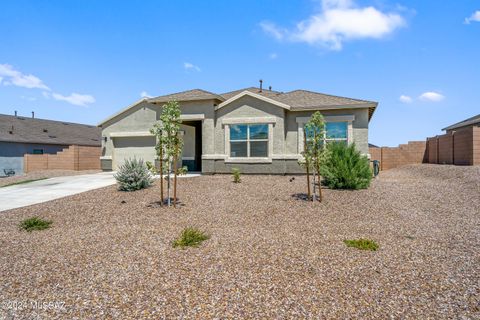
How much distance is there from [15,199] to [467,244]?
14.6 metres

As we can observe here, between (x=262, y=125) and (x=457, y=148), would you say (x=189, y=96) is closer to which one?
(x=262, y=125)

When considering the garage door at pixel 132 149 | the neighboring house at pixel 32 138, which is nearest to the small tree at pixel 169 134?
the garage door at pixel 132 149

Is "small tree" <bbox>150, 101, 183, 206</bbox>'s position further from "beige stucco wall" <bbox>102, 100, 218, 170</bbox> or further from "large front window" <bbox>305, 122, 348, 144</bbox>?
"large front window" <bbox>305, 122, 348, 144</bbox>

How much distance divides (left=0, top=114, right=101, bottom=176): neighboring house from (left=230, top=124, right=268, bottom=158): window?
2228 cm

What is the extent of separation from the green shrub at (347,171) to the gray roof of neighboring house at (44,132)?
28.1 meters

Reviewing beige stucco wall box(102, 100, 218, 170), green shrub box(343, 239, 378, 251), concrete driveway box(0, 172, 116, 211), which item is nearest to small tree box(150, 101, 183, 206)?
concrete driveway box(0, 172, 116, 211)

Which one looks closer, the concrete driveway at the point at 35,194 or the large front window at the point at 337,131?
the concrete driveway at the point at 35,194

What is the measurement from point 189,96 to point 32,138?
20.8 meters

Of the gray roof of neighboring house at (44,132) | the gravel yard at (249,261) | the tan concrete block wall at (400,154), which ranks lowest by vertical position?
the gravel yard at (249,261)

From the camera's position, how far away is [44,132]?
106ft

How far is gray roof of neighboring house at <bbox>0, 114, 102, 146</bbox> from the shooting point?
2900 centimetres

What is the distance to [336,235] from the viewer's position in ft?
23.2

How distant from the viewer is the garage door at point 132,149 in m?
21.0

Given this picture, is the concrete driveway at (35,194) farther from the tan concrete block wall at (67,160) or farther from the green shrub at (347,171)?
the green shrub at (347,171)
